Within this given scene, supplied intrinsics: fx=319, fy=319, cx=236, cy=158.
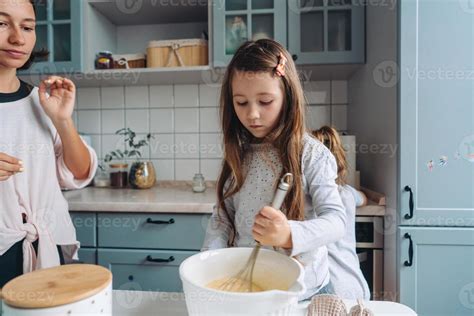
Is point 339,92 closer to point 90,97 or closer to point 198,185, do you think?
point 198,185

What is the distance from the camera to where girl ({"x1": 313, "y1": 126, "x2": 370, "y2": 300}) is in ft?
3.23

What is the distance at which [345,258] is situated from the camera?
40.8 inches

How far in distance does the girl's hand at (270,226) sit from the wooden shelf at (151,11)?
139cm

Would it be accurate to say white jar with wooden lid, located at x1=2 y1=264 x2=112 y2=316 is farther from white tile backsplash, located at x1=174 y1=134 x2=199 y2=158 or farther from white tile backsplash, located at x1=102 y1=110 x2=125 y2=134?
white tile backsplash, located at x1=102 y1=110 x2=125 y2=134

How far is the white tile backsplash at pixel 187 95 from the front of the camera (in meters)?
1.80

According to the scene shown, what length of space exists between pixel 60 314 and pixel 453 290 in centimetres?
128

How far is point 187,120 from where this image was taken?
1.81 m

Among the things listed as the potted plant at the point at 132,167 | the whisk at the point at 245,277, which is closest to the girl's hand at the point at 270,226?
the whisk at the point at 245,277

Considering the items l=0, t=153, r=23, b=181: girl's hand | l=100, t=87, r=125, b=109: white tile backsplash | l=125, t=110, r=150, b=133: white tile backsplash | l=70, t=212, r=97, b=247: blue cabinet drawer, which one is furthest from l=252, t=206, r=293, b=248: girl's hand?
l=100, t=87, r=125, b=109: white tile backsplash

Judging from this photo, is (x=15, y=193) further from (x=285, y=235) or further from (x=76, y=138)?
(x=285, y=235)

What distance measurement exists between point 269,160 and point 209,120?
1.11 metres

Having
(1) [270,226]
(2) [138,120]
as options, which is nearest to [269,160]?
(1) [270,226]

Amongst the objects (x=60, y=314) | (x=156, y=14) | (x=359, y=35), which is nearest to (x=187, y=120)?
(x=156, y=14)

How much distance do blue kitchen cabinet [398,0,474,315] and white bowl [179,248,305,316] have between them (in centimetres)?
83
